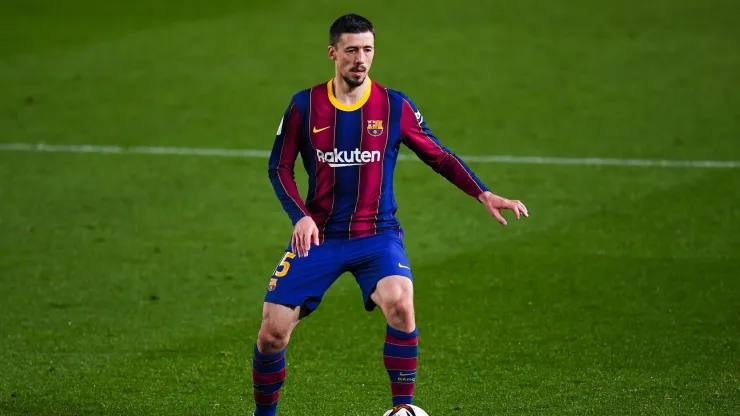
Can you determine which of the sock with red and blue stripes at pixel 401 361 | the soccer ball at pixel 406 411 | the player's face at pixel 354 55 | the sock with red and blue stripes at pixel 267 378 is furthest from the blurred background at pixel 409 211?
the player's face at pixel 354 55

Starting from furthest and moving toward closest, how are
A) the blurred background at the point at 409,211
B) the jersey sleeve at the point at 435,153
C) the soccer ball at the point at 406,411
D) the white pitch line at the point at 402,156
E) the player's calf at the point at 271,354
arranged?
the white pitch line at the point at 402,156 < the blurred background at the point at 409,211 < the jersey sleeve at the point at 435,153 < the player's calf at the point at 271,354 < the soccer ball at the point at 406,411

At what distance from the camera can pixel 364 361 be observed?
7.79 meters

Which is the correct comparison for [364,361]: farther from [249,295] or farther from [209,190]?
[209,190]

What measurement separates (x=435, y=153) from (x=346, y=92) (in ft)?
1.88

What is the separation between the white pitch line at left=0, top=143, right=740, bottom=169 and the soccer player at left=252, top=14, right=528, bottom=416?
5.73 metres

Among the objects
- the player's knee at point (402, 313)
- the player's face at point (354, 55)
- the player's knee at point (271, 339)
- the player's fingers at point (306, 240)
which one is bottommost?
the player's knee at point (271, 339)

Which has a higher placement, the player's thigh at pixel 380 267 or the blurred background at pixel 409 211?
the player's thigh at pixel 380 267

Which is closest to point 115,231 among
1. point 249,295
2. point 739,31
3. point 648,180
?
point 249,295

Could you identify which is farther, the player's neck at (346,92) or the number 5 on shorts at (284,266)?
the player's neck at (346,92)

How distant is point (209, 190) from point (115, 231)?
4.41 feet

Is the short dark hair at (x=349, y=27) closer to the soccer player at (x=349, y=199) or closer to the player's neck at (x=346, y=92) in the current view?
the soccer player at (x=349, y=199)

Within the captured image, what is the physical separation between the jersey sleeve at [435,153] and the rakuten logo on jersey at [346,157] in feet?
0.79

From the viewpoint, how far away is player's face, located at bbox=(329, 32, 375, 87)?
20.8 ft

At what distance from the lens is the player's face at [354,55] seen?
6348 millimetres
